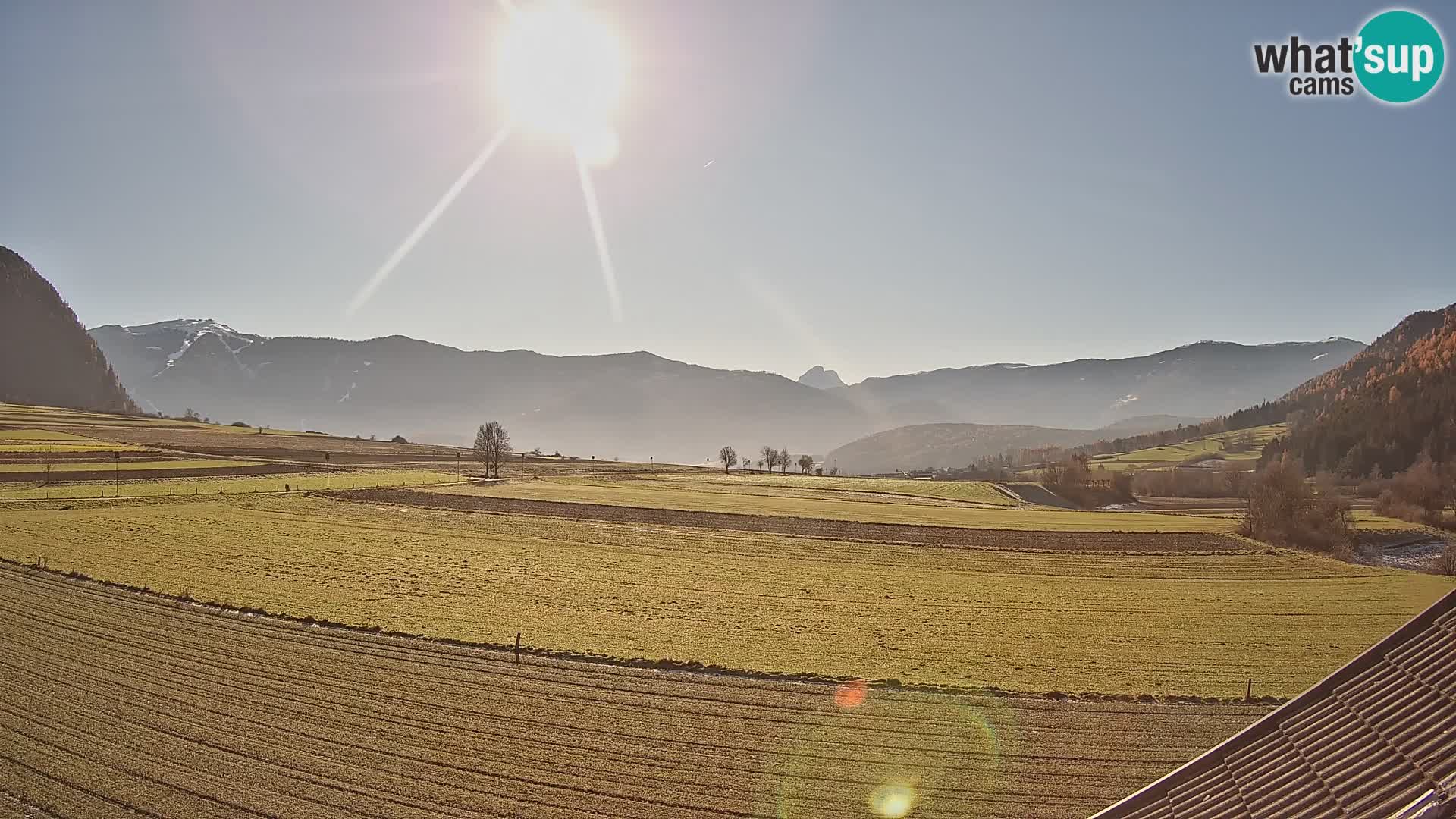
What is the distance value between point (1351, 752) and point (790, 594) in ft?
108

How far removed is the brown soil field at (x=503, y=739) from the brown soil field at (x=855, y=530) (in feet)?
131

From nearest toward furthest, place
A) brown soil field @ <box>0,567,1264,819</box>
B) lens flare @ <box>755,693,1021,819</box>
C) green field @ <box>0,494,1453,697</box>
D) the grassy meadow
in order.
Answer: brown soil field @ <box>0,567,1264,819</box>
lens flare @ <box>755,693,1021,819</box>
green field @ <box>0,494,1453,697</box>
the grassy meadow

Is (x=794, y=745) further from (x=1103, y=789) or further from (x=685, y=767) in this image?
(x=1103, y=789)

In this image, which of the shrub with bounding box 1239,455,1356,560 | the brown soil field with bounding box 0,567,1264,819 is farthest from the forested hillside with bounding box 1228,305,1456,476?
the brown soil field with bounding box 0,567,1264,819

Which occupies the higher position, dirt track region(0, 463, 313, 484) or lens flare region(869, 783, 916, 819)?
dirt track region(0, 463, 313, 484)

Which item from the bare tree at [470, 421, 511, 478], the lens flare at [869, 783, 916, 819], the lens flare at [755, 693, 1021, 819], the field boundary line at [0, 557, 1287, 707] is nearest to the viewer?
the lens flare at [869, 783, 916, 819]

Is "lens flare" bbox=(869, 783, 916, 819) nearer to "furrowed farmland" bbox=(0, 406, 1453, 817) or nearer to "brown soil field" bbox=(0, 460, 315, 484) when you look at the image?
"furrowed farmland" bbox=(0, 406, 1453, 817)

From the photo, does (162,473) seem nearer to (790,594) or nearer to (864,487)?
(790,594)

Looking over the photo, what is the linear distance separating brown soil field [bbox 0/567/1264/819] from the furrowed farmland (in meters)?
0.10

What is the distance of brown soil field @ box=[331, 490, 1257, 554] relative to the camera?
61562 mm

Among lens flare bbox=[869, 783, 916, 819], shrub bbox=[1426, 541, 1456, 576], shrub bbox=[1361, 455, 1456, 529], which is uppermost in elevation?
shrub bbox=[1361, 455, 1456, 529]

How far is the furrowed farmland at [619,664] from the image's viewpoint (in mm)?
16500

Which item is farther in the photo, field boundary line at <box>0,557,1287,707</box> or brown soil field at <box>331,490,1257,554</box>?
brown soil field at <box>331,490,1257,554</box>

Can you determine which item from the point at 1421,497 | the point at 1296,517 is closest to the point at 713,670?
the point at 1296,517
